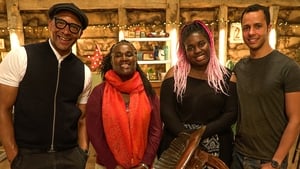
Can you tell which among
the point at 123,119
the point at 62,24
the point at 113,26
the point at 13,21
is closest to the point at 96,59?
the point at 113,26

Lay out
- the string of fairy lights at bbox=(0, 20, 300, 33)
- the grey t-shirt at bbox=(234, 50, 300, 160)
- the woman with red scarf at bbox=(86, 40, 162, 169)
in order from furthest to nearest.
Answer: the string of fairy lights at bbox=(0, 20, 300, 33)
the woman with red scarf at bbox=(86, 40, 162, 169)
the grey t-shirt at bbox=(234, 50, 300, 160)

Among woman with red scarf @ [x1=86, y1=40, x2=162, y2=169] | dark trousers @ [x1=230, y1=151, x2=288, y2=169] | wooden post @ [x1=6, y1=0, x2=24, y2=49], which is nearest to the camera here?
dark trousers @ [x1=230, y1=151, x2=288, y2=169]

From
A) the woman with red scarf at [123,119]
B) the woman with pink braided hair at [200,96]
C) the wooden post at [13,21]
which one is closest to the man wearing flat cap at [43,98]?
the woman with red scarf at [123,119]

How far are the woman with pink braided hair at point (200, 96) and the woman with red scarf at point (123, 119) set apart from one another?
9.1 inches

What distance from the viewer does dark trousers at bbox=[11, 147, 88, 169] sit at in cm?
164

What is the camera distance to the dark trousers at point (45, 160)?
1641 millimetres

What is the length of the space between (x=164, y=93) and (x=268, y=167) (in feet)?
2.10

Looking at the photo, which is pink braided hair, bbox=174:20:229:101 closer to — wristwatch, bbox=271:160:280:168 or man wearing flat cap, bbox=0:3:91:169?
wristwatch, bbox=271:160:280:168

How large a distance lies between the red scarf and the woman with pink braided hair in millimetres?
233

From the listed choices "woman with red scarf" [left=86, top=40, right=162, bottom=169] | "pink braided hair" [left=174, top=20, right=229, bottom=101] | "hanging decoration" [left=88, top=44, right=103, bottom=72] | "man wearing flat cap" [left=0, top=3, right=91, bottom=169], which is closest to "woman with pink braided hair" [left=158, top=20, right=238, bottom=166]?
"pink braided hair" [left=174, top=20, right=229, bottom=101]

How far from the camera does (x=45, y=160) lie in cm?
167

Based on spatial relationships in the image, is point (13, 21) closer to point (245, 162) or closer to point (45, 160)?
point (45, 160)

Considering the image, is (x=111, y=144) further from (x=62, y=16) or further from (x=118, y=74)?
(x=62, y=16)

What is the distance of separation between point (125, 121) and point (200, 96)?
49cm
